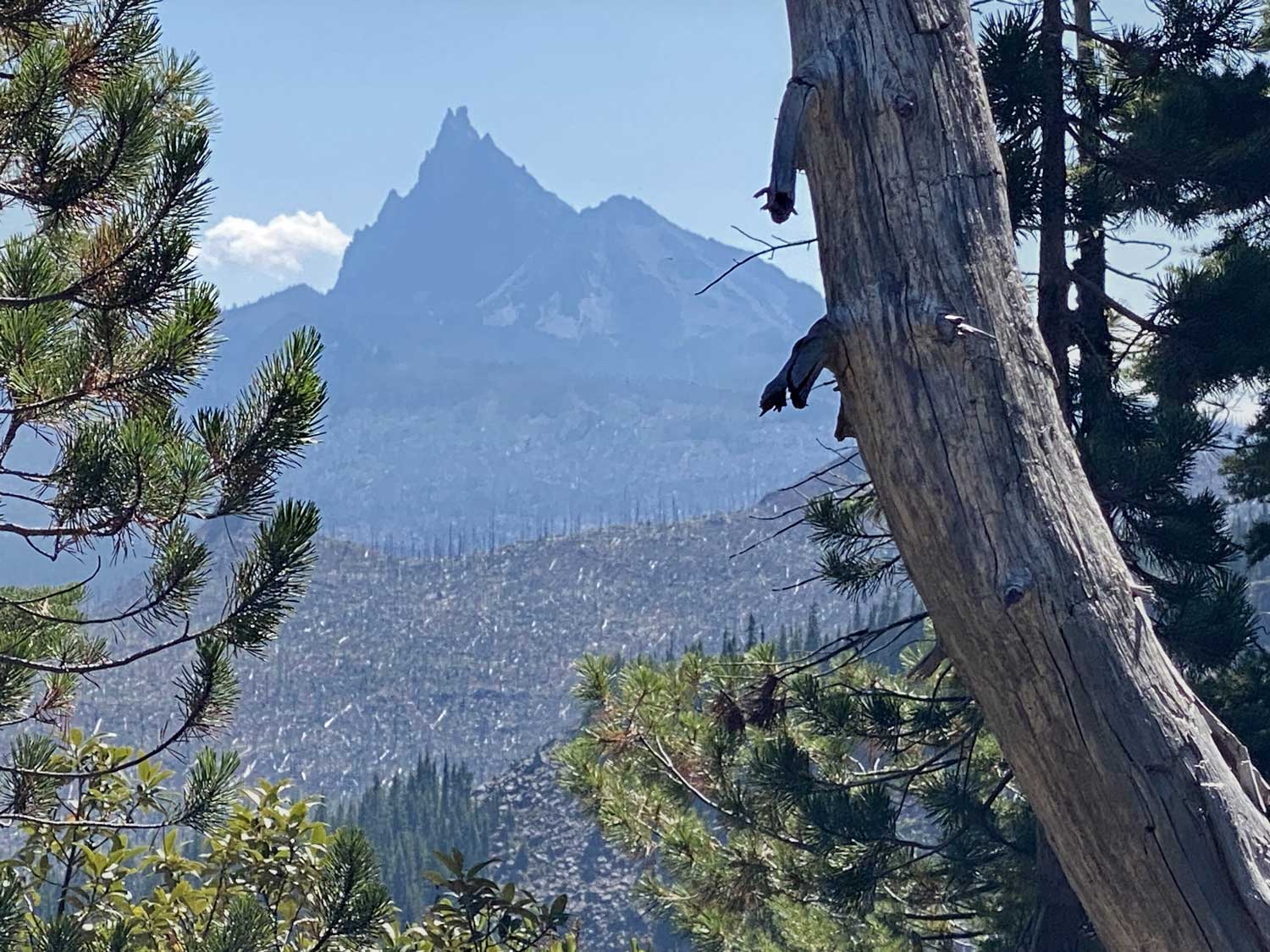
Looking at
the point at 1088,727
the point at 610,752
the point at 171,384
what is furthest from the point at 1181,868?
the point at 610,752

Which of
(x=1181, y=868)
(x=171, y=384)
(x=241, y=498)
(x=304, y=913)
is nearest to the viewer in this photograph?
(x=1181, y=868)

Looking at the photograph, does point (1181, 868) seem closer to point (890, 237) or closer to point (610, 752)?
point (890, 237)

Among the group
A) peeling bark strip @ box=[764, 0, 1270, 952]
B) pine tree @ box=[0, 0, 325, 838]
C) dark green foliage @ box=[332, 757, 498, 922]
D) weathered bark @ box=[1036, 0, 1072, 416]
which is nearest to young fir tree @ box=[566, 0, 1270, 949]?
weathered bark @ box=[1036, 0, 1072, 416]

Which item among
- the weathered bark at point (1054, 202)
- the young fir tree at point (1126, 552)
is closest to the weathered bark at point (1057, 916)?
the young fir tree at point (1126, 552)

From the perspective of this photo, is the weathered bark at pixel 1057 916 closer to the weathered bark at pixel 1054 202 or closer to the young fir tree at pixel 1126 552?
the young fir tree at pixel 1126 552

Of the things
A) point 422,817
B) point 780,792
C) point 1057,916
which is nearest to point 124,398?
point 780,792

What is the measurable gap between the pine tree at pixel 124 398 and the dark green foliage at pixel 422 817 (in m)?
98.6

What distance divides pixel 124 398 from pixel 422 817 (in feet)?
373

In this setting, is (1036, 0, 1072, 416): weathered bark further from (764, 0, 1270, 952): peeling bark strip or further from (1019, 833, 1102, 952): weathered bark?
(764, 0, 1270, 952): peeling bark strip

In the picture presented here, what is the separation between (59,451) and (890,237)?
2.81m

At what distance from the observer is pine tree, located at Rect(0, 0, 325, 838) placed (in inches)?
155

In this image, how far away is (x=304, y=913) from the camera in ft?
16.3

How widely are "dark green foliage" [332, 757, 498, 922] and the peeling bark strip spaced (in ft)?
331

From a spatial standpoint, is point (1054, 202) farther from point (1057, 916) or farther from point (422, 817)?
point (422, 817)
